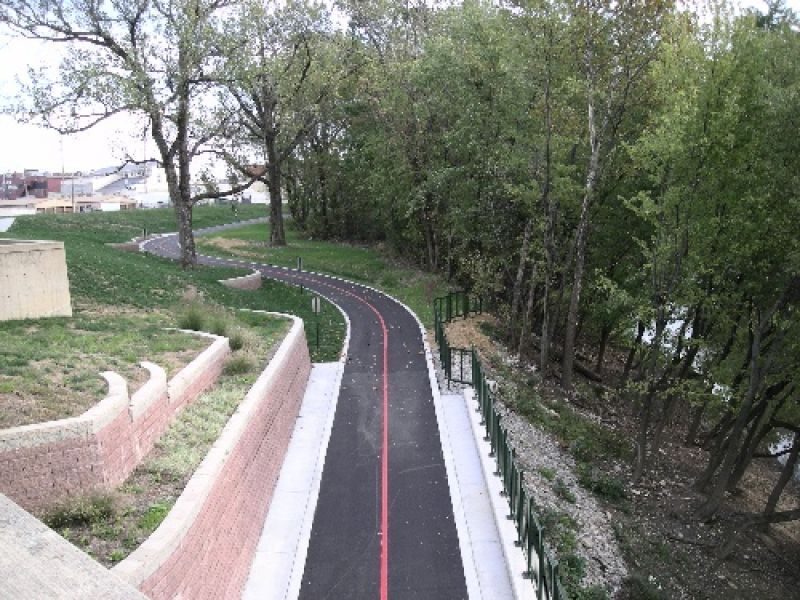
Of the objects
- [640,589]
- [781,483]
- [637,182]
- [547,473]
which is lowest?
[781,483]

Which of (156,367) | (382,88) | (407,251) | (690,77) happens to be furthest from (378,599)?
(407,251)

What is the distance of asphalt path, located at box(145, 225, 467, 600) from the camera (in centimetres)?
1191

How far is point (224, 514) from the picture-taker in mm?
11461

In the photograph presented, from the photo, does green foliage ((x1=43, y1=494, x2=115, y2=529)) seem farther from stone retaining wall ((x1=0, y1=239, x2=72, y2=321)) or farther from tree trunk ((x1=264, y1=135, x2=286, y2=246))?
tree trunk ((x1=264, y1=135, x2=286, y2=246))

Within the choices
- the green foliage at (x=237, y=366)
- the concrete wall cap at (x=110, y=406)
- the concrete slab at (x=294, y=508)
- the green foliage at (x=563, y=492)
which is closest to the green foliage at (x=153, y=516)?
the concrete wall cap at (x=110, y=406)

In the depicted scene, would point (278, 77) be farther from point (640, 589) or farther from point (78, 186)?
point (78, 186)

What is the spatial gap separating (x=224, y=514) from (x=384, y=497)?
417 cm

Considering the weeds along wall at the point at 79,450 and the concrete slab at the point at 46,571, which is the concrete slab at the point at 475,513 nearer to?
the weeds along wall at the point at 79,450

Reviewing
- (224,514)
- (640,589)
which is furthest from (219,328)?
(640,589)

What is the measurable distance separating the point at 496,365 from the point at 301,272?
20.1 m

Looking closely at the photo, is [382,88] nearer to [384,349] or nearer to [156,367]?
[384,349]

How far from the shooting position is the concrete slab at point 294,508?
1193 cm

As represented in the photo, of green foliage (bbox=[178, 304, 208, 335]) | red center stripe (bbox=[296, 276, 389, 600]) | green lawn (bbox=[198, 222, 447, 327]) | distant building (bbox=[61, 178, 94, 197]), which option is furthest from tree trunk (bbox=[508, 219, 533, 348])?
distant building (bbox=[61, 178, 94, 197])

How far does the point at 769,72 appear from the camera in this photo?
1712 cm
